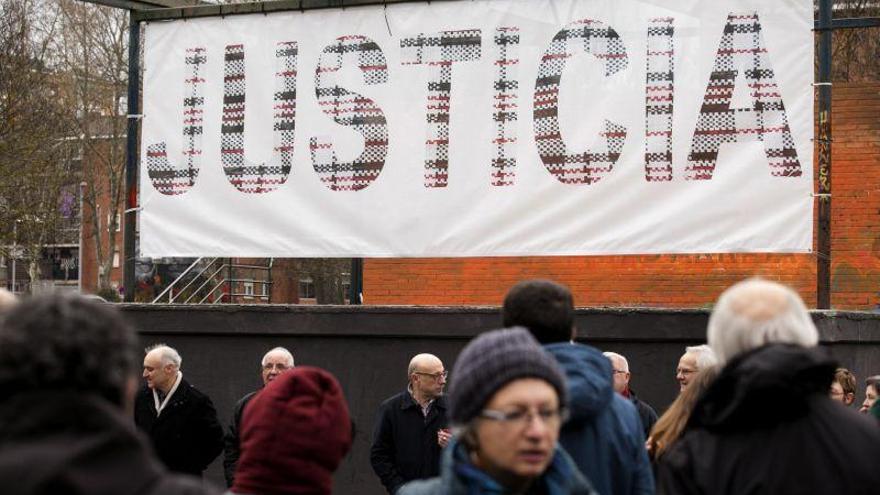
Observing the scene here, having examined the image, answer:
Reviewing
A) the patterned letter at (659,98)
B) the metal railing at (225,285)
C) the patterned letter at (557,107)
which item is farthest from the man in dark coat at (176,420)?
the patterned letter at (659,98)

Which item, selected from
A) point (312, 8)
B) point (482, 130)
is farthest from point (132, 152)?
point (482, 130)

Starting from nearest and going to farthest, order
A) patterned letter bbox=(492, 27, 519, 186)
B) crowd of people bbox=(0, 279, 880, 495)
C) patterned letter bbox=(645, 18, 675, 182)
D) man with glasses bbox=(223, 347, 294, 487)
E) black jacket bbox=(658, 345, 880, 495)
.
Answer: crowd of people bbox=(0, 279, 880, 495), black jacket bbox=(658, 345, 880, 495), man with glasses bbox=(223, 347, 294, 487), patterned letter bbox=(645, 18, 675, 182), patterned letter bbox=(492, 27, 519, 186)

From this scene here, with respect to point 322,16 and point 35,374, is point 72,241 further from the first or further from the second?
point 35,374

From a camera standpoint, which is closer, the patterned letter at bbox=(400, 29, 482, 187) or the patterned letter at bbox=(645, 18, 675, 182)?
the patterned letter at bbox=(645, 18, 675, 182)

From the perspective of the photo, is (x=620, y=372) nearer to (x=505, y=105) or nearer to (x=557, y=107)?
(x=557, y=107)

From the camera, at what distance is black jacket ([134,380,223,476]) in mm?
9914

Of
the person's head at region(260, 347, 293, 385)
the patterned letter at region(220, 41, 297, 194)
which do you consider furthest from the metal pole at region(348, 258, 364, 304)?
the person's head at region(260, 347, 293, 385)

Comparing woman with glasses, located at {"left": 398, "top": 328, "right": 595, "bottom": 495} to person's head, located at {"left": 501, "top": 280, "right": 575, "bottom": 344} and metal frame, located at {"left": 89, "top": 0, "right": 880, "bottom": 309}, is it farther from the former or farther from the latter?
metal frame, located at {"left": 89, "top": 0, "right": 880, "bottom": 309}

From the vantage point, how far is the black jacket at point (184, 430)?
9.91 metres

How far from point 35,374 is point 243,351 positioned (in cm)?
897

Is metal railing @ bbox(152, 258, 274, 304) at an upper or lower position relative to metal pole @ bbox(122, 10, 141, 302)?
lower

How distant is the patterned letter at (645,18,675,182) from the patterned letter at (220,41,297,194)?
9.85ft

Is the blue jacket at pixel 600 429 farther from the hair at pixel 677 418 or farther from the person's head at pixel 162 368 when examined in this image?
the person's head at pixel 162 368

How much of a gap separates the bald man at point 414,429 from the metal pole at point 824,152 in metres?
2.94
